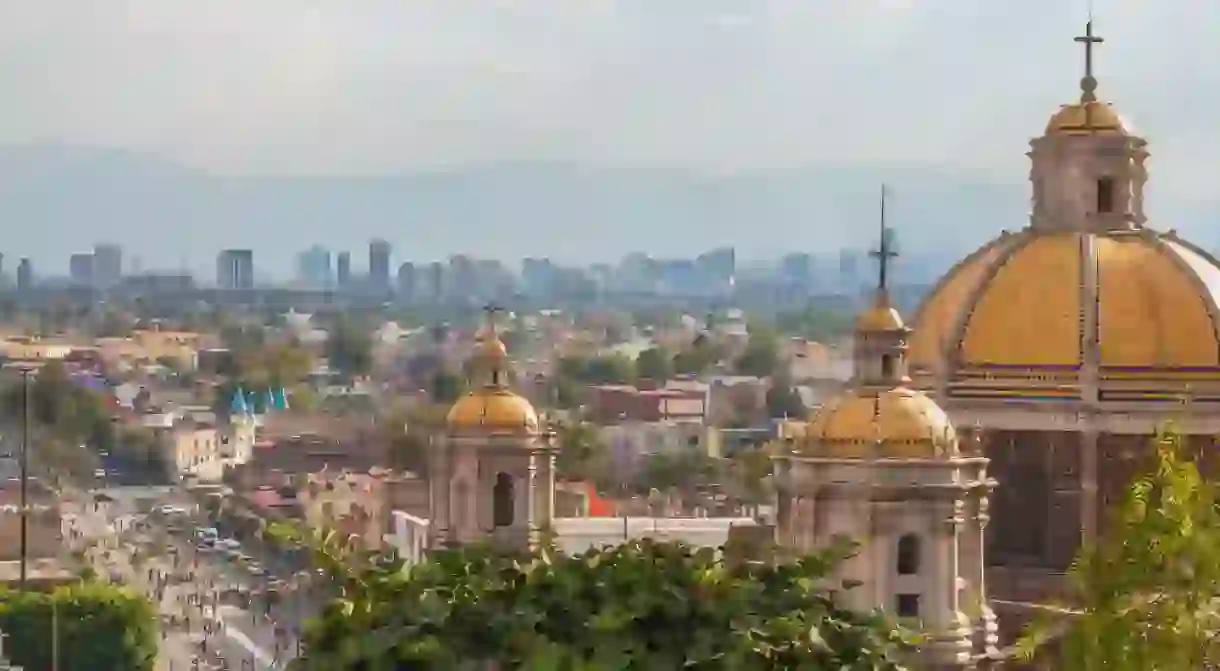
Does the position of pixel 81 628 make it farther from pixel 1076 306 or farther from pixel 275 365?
pixel 275 365

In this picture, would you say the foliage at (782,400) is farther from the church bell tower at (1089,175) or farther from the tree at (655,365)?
the church bell tower at (1089,175)

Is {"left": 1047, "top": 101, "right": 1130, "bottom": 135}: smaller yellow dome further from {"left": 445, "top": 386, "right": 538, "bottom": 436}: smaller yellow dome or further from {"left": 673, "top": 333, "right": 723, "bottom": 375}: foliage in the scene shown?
{"left": 673, "top": 333, "right": 723, "bottom": 375}: foliage

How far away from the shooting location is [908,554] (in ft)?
89.5

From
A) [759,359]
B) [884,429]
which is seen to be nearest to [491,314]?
[884,429]

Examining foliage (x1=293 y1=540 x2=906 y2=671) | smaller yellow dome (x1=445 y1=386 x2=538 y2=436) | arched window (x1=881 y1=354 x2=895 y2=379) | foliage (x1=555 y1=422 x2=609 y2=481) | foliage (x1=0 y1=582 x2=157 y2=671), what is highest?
arched window (x1=881 y1=354 x2=895 y2=379)

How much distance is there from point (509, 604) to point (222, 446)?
10574cm

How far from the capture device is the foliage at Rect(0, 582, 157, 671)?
153 ft

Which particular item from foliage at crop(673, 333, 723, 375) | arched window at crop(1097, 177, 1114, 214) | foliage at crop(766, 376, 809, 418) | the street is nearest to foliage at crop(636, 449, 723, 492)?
the street

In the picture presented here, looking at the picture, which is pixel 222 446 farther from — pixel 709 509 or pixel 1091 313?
pixel 1091 313

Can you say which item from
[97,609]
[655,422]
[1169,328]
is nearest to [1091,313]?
[1169,328]

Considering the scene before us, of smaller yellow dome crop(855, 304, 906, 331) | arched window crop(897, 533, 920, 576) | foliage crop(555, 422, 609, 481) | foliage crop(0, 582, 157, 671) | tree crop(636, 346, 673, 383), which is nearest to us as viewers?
arched window crop(897, 533, 920, 576)

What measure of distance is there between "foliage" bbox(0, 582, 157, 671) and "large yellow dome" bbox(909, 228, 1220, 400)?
1861 cm

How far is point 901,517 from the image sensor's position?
89.5 feet

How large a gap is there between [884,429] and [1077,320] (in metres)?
3.62
